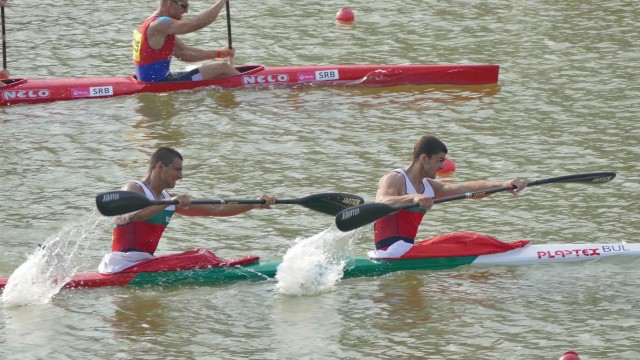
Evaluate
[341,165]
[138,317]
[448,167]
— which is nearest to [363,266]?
[138,317]

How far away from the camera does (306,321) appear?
9.93m

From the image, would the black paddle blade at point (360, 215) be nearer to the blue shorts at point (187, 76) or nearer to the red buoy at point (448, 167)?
the red buoy at point (448, 167)

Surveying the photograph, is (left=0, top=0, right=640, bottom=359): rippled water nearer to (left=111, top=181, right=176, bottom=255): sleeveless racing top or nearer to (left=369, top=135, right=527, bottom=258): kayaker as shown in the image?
(left=369, top=135, right=527, bottom=258): kayaker

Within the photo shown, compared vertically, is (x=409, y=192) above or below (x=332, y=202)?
above

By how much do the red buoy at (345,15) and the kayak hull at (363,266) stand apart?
9792 millimetres

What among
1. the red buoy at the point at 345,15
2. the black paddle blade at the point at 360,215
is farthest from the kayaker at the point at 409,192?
the red buoy at the point at 345,15

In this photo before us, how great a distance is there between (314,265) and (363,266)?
429mm

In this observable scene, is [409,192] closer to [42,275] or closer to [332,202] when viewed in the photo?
[332,202]

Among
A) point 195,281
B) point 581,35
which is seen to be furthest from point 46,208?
point 581,35

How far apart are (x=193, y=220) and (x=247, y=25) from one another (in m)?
8.08

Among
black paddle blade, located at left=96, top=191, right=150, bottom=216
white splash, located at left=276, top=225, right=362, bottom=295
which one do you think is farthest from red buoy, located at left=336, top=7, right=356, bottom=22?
black paddle blade, located at left=96, top=191, right=150, bottom=216

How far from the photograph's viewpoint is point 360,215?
33.6 ft

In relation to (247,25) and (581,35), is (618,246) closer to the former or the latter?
(581,35)

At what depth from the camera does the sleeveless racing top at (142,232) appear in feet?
33.9
